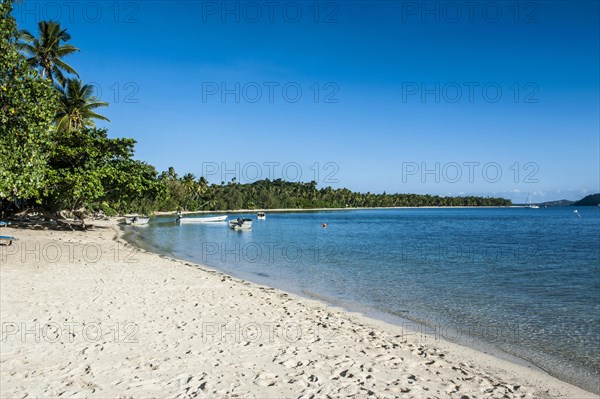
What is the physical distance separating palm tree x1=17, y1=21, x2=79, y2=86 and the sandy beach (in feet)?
105

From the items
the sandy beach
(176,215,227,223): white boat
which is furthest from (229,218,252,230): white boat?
the sandy beach

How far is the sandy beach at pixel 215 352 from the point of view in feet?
21.3

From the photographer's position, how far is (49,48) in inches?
1487

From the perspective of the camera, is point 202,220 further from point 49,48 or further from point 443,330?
point 443,330

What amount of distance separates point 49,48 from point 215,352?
133 ft

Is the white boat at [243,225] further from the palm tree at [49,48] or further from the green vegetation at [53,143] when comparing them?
the palm tree at [49,48]

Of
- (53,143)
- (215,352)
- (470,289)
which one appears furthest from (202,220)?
(215,352)

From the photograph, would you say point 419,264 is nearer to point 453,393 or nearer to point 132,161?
point 453,393

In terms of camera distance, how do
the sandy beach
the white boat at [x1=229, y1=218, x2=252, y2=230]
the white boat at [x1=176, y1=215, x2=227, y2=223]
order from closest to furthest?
the sandy beach
the white boat at [x1=229, y1=218, x2=252, y2=230]
the white boat at [x1=176, y1=215, x2=227, y2=223]

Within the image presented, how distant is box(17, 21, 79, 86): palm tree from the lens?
37.1 metres

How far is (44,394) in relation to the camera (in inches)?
231

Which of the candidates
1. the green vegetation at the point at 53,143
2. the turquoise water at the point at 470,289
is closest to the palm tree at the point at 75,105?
the green vegetation at the point at 53,143

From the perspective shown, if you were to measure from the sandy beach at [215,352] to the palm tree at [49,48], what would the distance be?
105 ft

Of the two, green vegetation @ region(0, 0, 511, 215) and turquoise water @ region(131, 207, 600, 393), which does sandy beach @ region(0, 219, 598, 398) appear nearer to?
turquoise water @ region(131, 207, 600, 393)
